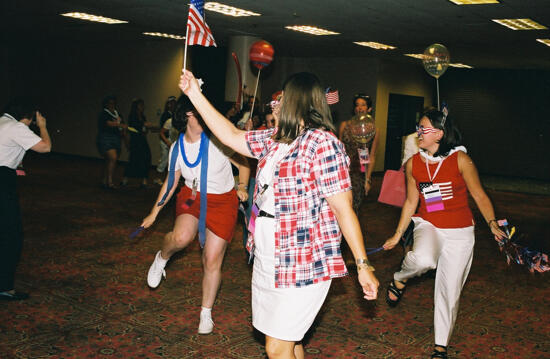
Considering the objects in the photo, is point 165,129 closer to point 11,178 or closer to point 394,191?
point 11,178

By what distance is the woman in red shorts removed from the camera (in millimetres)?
4242

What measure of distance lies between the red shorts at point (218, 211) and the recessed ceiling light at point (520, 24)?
8.05 metres

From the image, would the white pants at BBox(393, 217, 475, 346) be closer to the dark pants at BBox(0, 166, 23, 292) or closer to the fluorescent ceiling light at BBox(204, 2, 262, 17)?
the dark pants at BBox(0, 166, 23, 292)

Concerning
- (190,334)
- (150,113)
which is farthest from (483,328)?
(150,113)

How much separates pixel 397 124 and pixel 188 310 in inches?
613

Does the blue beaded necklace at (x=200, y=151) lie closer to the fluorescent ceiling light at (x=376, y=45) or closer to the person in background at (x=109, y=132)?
the person in background at (x=109, y=132)

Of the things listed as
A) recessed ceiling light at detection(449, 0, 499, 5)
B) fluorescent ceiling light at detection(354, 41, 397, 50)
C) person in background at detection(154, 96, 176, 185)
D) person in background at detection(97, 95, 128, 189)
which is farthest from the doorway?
person in background at detection(97, 95, 128, 189)

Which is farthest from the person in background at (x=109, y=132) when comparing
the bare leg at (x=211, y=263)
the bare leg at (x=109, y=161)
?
the bare leg at (x=211, y=263)

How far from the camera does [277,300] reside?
2648 mm

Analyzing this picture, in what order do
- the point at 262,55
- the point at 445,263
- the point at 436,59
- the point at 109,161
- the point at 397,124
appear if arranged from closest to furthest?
the point at 445,263 < the point at 436,59 < the point at 262,55 < the point at 109,161 < the point at 397,124

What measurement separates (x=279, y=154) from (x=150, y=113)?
1519cm

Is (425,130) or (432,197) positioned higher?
(425,130)

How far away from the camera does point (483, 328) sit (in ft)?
16.0

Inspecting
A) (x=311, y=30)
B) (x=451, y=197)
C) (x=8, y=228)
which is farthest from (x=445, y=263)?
(x=311, y=30)
